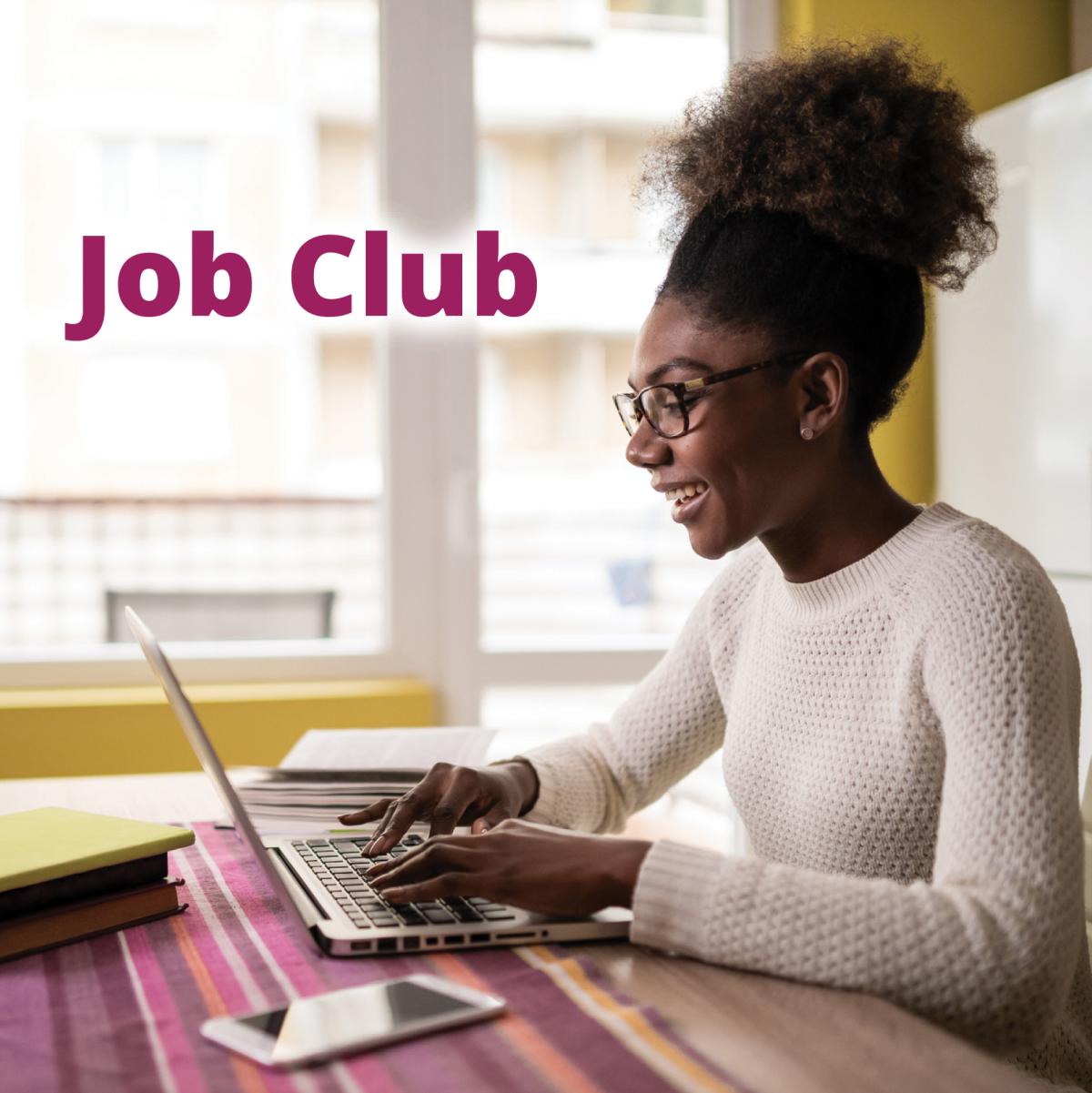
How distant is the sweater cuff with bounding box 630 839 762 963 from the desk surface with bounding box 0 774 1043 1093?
0.02 meters

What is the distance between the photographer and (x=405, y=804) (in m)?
1.21

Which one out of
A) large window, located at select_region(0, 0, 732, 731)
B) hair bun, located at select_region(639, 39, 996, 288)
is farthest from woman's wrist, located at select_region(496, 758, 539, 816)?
large window, located at select_region(0, 0, 732, 731)

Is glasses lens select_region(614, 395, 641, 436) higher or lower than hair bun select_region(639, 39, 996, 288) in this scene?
lower

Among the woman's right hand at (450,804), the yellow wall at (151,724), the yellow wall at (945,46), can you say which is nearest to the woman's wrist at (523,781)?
the woman's right hand at (450,804)

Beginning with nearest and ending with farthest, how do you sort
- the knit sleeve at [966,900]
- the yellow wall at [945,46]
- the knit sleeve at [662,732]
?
the knit sleeve at [966,900] < the knit sleeve at [662,732] < the yellow wall at [945,46]

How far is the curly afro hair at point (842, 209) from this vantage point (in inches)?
47.1

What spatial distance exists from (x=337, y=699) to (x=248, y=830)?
1736mm

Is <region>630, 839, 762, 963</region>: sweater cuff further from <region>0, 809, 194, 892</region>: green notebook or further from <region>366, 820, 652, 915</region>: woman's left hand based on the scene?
<region>0, 809, 194, 892</region>: green notebook

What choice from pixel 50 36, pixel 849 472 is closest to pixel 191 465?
pixel 50 36

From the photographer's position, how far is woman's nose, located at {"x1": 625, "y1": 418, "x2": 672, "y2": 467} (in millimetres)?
1246

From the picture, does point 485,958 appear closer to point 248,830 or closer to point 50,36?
point 248,830

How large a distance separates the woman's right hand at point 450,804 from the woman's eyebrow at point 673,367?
41 centimetres

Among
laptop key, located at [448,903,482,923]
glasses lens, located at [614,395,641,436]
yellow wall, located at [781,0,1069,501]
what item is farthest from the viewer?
yellow wall, located at [781,0,1069,501]

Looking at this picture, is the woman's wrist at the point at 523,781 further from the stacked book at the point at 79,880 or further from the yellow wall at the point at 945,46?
the yellow wall at the point at 945,46
